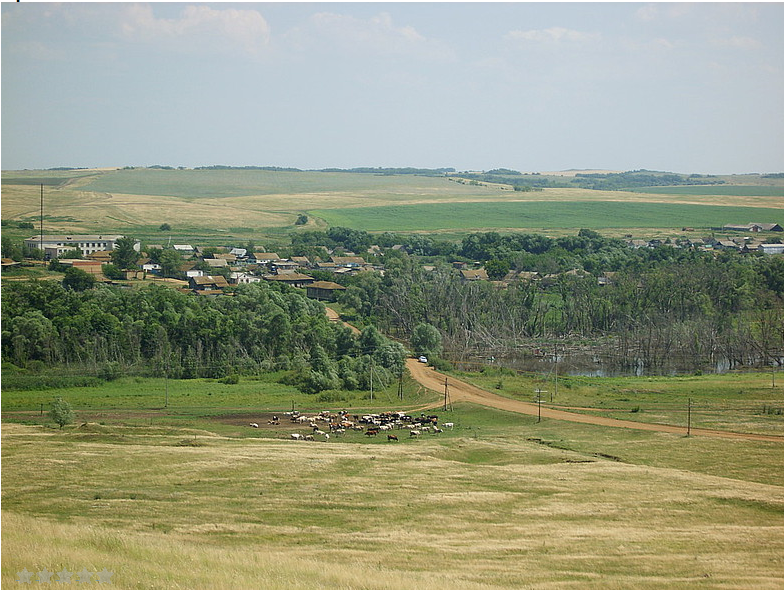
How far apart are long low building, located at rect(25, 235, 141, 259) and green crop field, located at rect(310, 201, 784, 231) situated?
47049 millimetres

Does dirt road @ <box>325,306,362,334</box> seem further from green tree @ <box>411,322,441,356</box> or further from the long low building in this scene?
the long low building

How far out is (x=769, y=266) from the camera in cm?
6619

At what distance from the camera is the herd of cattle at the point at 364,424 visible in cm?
3066

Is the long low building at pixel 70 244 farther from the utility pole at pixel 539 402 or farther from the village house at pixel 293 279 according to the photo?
the utility pole at pixel 539 402

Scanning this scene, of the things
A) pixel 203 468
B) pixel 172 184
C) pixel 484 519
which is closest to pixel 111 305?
pixel 203 468

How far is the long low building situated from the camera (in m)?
71.8

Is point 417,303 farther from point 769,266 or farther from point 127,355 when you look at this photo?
point 769,266

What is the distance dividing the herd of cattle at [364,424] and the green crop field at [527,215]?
81584 millimetres

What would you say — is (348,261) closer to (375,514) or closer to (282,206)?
(375,514)

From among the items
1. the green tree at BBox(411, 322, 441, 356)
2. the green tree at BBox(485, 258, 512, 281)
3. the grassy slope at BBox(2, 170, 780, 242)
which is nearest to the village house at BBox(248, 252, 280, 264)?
the grassy slope at BBox(2, 170, 780, 242)

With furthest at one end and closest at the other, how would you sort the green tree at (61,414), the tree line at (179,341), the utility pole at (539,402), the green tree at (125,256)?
the green tree at (125,256), the tree line at (179,341), the utility pole at (539,402), the green tree at (61,414)

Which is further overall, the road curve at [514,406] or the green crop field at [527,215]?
the green crop field at [527,215]

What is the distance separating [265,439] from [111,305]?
2486cm

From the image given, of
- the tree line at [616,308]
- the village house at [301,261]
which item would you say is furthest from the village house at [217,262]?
the tree line at [616,308]
